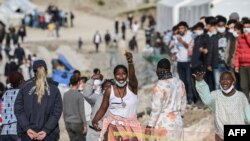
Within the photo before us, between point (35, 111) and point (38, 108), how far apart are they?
56 millimetres

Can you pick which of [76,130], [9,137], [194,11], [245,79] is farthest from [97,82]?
[194,11]

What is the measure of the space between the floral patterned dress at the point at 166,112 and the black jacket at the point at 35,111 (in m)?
1.39

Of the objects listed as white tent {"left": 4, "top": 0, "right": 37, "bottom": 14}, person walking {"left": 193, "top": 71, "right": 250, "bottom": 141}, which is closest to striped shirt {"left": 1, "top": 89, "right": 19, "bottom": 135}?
person walking {"left": 193, "top": 71, "right": 250, "bottom": 141}

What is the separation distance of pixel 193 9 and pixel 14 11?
3129 cm

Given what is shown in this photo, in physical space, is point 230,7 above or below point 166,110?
above

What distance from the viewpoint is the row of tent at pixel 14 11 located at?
60.8 m

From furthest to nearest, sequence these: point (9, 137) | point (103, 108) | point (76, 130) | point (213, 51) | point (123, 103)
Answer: point (213, 51)
point (76, 130)
point (9, 137)
point (103, 108)
point (123, 103)

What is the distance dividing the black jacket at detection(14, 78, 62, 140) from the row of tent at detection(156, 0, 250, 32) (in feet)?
46.7

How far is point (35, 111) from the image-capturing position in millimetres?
11031

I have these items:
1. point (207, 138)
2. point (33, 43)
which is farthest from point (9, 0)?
point (207, 138)

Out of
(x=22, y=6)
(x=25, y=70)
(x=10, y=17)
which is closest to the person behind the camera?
(x=25, y=70)

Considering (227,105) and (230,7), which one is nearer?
(227,105)

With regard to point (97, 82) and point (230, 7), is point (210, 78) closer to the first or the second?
point (97, 82)

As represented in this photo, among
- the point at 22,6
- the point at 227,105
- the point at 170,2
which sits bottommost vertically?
the point at 227,105
